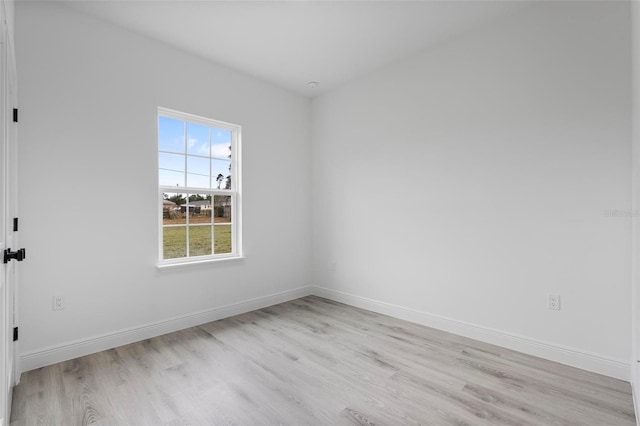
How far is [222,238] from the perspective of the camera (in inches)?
144

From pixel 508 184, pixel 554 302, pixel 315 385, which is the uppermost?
pixel 508 184

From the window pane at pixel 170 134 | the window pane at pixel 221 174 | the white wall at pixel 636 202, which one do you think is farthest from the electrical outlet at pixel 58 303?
the white wall at pixel 636 202

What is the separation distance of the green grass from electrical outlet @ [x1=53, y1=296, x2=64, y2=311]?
0.89 meters

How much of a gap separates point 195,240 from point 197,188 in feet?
1.87

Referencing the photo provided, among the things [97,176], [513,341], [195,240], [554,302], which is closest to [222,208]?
[195,240]

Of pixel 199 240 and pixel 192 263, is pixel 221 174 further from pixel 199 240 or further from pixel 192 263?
pixel 192 263

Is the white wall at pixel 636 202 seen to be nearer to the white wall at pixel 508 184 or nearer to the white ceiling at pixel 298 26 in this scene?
the white wall at pixel 508 184

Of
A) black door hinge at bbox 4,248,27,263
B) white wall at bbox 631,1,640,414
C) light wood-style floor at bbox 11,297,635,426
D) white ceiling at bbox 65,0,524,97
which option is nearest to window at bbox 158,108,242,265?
white ceiling at bbox 65,0,524,97

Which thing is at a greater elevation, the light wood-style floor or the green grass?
the green grass

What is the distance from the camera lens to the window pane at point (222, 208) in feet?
11.8

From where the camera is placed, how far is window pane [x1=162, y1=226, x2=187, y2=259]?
10.5 feet

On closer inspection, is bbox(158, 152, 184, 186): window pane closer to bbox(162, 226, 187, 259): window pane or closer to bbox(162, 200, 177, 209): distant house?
bbox(162, 200, 177, 209): distant house

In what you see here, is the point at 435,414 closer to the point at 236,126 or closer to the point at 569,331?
the point at 569,331

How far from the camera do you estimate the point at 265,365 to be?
244cm
